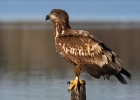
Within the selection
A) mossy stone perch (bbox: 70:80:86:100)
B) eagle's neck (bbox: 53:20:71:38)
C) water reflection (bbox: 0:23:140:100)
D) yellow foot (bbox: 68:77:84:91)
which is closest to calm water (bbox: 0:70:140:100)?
water reflection (bbox: 0:23:140:100)

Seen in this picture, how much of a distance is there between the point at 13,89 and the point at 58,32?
10545 millimetres

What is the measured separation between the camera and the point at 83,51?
13.6 meters

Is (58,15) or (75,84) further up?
(58,15)

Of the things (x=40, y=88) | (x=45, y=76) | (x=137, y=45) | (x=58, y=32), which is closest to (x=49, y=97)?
(x=40, y=88)

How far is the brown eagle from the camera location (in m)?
13.0

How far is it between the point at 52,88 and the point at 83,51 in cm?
1071

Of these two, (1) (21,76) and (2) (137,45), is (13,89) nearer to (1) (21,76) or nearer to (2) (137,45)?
(1) (21,76)

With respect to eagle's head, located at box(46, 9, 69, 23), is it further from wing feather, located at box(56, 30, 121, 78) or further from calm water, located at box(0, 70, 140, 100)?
calm water, located at box(0, 70, 140, 100)

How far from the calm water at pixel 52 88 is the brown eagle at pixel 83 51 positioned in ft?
25.2

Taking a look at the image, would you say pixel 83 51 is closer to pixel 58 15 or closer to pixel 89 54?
pixel 89 54

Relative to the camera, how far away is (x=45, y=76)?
27469mm

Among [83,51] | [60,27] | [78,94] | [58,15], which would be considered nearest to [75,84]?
[78,94]

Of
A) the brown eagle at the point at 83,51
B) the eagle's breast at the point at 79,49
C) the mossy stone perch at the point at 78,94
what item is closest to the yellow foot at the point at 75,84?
the brown eagle at the point at 83,51

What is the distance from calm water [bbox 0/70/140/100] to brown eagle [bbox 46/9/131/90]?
302 inches
